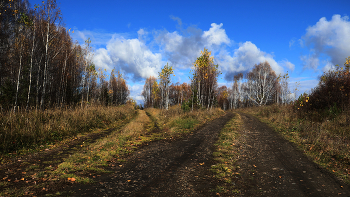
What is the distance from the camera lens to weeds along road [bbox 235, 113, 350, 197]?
14.0 ft

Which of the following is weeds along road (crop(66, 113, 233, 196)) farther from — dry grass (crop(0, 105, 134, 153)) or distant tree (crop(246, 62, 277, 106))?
distant tree (crop(246, 62, 277, 106))

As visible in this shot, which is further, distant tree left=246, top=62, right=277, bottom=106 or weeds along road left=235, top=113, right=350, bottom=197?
distant tree left=246, top=62, right=277, bottom=106

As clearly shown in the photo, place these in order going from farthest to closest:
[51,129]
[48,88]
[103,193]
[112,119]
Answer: [48,88], [112,119], [51,129], [103,193]

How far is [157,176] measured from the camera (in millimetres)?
5000

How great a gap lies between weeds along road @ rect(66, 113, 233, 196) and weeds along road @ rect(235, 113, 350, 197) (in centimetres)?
135

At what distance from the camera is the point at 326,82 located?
13.5 meters

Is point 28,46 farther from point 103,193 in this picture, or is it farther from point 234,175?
point 234,175

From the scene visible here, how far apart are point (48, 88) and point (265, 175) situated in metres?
29.1

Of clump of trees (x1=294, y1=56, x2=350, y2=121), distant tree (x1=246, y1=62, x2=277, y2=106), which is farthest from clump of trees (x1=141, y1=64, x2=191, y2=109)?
clump of trees (x1=294, y1=56, x2=350, y2=121)

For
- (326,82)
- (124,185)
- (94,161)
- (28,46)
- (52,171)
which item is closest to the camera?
(124,185)

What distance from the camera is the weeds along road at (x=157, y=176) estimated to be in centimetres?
406

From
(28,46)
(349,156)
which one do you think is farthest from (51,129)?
(28,46)

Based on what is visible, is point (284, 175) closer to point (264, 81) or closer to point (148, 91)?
point (264, 81)

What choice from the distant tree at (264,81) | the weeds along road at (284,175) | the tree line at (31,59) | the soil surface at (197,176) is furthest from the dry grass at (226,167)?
the distant tree at (264,81)
